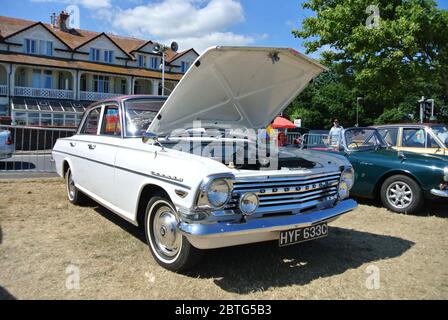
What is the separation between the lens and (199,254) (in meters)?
3.36

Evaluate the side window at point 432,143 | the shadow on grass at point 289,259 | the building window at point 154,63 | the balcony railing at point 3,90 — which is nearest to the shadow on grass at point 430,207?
the side window at point 432,143

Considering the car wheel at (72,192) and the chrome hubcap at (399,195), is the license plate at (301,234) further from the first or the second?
the car wheel at (72,192)

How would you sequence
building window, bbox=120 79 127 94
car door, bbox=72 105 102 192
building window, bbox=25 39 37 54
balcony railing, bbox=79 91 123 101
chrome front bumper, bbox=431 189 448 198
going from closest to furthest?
car door, bbox=72 105 102 192 → chrome front bumper, bbox=431 189 448 198 → building window, bbox=25 39 37 54 → balcony railing, bbox=79 91 123 101 → building window, bbox=120 79 127 94

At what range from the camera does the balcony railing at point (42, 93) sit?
30.5 meters

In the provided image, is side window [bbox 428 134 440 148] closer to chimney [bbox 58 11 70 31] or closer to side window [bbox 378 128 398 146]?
side window [bbox 378 128 398 146]

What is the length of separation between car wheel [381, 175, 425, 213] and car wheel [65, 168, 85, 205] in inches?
198

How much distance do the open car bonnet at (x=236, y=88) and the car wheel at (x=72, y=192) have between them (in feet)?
8.09

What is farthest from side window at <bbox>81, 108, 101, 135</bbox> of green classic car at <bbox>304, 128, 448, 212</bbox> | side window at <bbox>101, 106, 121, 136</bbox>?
green classic car at <bbox>304, 128, 448, 212</bbox>

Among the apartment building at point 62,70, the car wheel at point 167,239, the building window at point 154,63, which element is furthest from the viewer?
the building window at point 154,63

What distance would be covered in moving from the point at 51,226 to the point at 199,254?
102 inches

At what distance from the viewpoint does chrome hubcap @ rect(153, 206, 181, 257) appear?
348 cm
